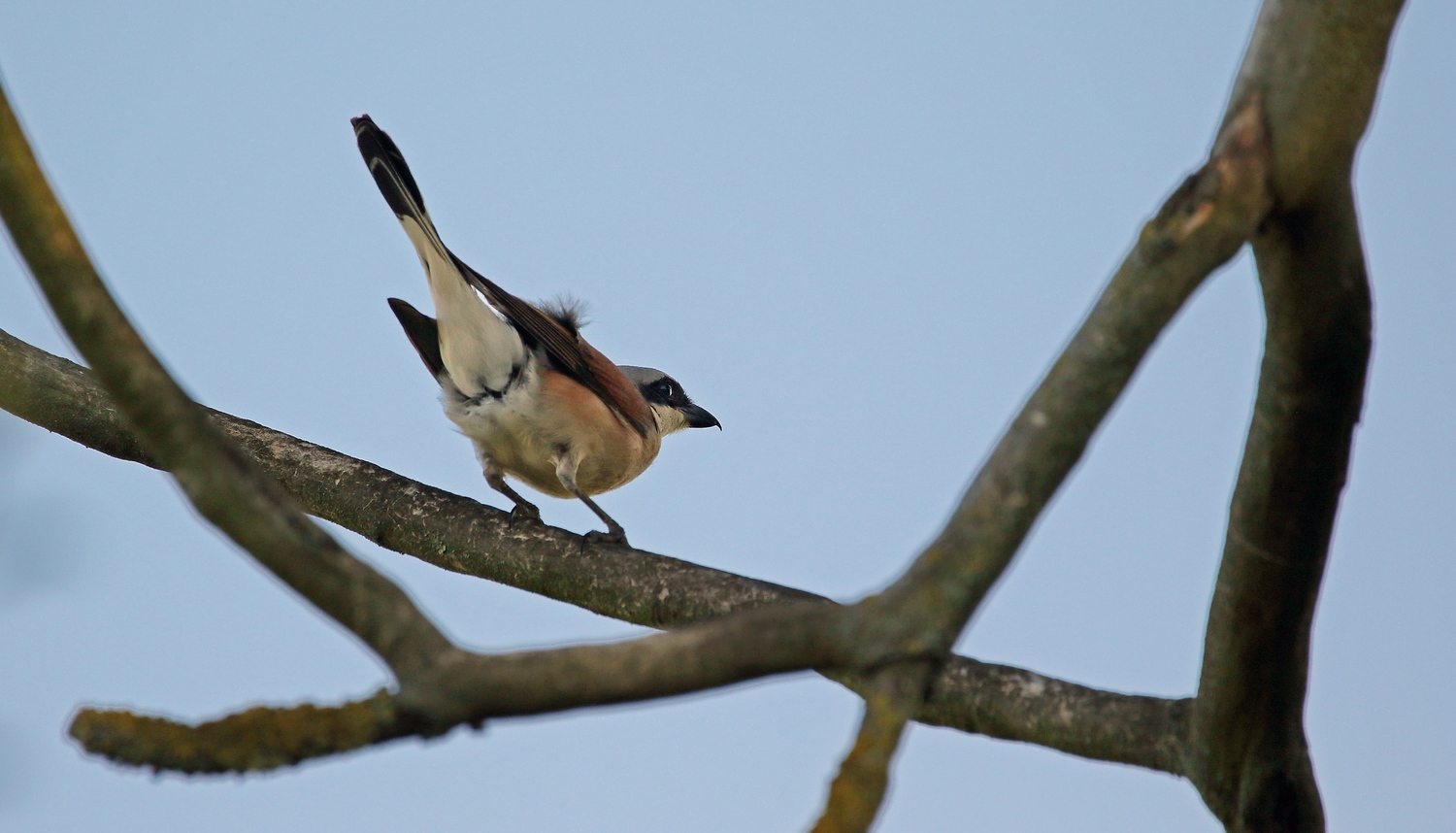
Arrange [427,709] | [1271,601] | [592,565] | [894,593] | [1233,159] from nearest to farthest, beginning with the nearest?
[427,709]
[894,593]
[1233,159]
[1271,601]
[592,565]

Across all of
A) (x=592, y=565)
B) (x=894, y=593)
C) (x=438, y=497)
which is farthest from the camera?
(x=438, y=497)

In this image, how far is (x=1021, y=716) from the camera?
337cm

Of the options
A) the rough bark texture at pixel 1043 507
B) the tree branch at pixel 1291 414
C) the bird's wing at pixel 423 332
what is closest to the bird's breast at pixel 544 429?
the bird's wing at pixel 423 332

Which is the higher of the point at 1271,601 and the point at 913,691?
the point at 1271,601

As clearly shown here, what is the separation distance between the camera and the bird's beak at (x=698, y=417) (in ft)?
26.3

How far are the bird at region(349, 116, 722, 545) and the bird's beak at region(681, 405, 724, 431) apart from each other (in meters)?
1.47

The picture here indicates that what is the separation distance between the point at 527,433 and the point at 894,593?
4.30m

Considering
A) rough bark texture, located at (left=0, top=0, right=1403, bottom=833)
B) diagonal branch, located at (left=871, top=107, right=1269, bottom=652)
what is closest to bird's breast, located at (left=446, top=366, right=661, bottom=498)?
rough bark texture, located at (left=0, top=0, right=1403, bottom=833)

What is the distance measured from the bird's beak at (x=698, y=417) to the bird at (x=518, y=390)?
1.47m

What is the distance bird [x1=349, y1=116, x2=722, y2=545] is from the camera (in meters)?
5.98

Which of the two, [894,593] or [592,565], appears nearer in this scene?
[894,593]

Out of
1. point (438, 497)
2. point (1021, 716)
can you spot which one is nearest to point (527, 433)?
point (438, 497)

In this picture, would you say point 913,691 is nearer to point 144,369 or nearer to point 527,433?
point 144,369

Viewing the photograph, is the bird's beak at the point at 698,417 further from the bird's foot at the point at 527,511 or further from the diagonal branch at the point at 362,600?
the diagonal branch at the point at 362,600
